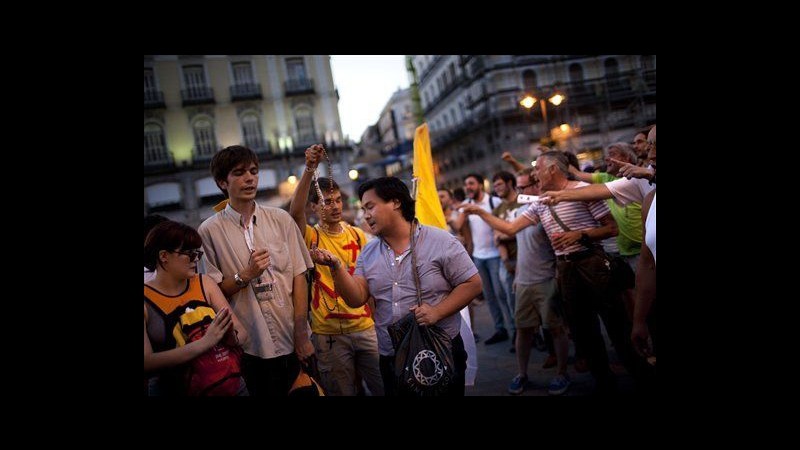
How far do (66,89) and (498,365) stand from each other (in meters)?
4.36

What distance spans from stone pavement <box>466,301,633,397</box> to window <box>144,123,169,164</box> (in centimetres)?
3106

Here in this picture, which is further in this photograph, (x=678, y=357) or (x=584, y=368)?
(x=584, y=368)

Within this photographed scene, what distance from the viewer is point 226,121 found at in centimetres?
3152

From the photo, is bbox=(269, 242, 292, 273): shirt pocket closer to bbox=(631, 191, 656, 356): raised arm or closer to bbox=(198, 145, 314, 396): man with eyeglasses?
bbox=(198, 145, 314, 396): man with eyeglasses

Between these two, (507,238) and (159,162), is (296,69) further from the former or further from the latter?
(507,238)

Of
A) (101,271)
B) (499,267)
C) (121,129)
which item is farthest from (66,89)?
(499,267)

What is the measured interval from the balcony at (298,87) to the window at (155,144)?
917 cm

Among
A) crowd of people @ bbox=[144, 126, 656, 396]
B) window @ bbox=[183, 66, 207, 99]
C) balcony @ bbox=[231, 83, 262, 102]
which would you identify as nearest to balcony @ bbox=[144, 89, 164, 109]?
window @ bbox=[183, 66, 207, 99]

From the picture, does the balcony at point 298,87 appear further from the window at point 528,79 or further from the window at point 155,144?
the window at point 528,79

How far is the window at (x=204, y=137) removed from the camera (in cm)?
3122

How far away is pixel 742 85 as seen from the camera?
201 cm

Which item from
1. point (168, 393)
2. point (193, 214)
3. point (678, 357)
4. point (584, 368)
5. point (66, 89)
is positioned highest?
point (193, 214)

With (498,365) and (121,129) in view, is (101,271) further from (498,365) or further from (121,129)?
(498,365)

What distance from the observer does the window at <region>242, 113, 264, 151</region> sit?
105 ft
